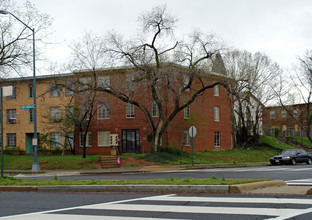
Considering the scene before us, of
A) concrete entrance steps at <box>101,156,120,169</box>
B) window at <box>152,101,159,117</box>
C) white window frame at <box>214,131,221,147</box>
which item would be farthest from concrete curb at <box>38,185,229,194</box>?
white window frame at <box>214,131,221,147</box>

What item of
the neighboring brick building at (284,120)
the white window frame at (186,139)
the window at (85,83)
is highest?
the window at (85,83)

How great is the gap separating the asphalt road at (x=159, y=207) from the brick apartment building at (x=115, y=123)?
931 inches

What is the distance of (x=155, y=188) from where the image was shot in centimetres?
1089

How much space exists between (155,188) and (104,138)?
29173mm

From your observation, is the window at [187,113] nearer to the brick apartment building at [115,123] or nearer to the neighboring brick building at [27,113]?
the brick apartment building at [115,123]

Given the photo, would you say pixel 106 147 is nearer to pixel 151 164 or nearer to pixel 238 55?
pixel 151 164

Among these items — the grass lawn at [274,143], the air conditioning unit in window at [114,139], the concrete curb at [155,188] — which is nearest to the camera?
the concrete curb at [155,188]

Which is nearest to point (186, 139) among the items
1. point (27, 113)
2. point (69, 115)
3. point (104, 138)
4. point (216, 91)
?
point (216, 91)

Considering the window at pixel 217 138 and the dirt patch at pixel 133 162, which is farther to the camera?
the window at pixel 217 138

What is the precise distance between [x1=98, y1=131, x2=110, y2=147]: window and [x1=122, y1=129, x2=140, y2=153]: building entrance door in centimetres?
188

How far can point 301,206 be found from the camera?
25.1 ft

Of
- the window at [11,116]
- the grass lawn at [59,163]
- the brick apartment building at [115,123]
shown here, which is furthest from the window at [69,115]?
the window at [11,116]

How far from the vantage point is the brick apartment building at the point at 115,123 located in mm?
37531

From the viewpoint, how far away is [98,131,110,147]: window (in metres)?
39.4
